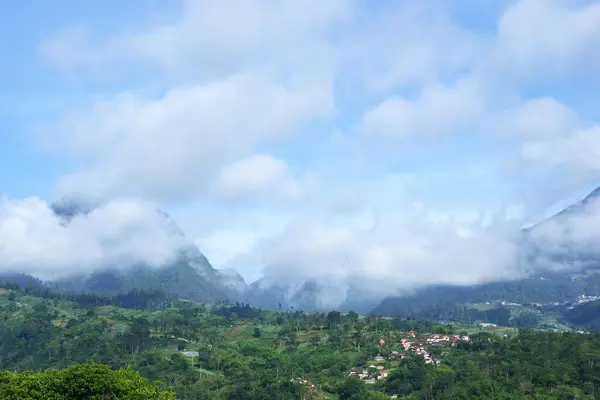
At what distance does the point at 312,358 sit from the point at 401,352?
22005 mm

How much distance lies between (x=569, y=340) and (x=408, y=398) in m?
41.5

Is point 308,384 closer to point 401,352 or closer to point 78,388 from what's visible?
point 401,352

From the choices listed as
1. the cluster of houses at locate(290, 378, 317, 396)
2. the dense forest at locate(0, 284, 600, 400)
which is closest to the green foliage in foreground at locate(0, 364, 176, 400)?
the dense forest at locate(0, 284, 600, 400)

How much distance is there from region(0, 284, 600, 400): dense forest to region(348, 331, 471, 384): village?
0.29m

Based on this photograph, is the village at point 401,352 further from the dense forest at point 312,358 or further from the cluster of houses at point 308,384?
the cluster of houses at point 308,384

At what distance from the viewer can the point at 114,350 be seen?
381ft

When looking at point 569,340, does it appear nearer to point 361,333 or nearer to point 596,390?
point 596,390

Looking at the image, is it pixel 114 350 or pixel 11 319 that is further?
pixel 11 319

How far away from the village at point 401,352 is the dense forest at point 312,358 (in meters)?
0.29

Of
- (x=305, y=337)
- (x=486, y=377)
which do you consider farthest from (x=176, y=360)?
(x=486, y=377)

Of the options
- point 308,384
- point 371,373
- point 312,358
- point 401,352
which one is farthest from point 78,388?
point 401,352

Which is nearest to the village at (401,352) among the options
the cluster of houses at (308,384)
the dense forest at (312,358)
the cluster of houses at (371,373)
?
the cluster of houses at (371,373)

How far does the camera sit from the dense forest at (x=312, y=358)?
8412 cm

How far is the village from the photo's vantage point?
10319 cm
